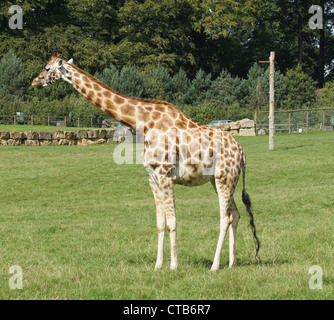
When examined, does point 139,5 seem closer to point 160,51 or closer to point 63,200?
point 160,51

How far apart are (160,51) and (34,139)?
4392 cm

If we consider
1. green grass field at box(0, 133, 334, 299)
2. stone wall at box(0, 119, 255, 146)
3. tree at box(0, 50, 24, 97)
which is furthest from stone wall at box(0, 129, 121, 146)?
tree at box(0, 50, 24, 97)

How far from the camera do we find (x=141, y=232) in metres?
12.1

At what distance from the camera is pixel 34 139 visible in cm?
3462

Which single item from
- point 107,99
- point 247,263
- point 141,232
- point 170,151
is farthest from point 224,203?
point 141,232

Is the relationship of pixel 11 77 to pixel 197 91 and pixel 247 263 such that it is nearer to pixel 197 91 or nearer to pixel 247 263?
pixel 197 91

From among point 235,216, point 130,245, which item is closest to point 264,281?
point 235,216

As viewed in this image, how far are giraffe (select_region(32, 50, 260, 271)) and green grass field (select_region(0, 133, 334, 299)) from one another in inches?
30.0

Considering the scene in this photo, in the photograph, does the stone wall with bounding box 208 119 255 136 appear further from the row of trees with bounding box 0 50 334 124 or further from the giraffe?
the giraffe

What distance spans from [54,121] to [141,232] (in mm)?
42214

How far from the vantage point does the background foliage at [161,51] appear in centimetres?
6150

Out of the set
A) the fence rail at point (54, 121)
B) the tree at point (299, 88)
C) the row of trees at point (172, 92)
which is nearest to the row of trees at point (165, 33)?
the row of trees at point (172, 92)

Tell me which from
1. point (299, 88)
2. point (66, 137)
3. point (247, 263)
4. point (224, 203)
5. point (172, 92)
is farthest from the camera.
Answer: point (299, 88)

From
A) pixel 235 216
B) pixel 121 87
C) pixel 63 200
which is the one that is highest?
pixel 121 87
